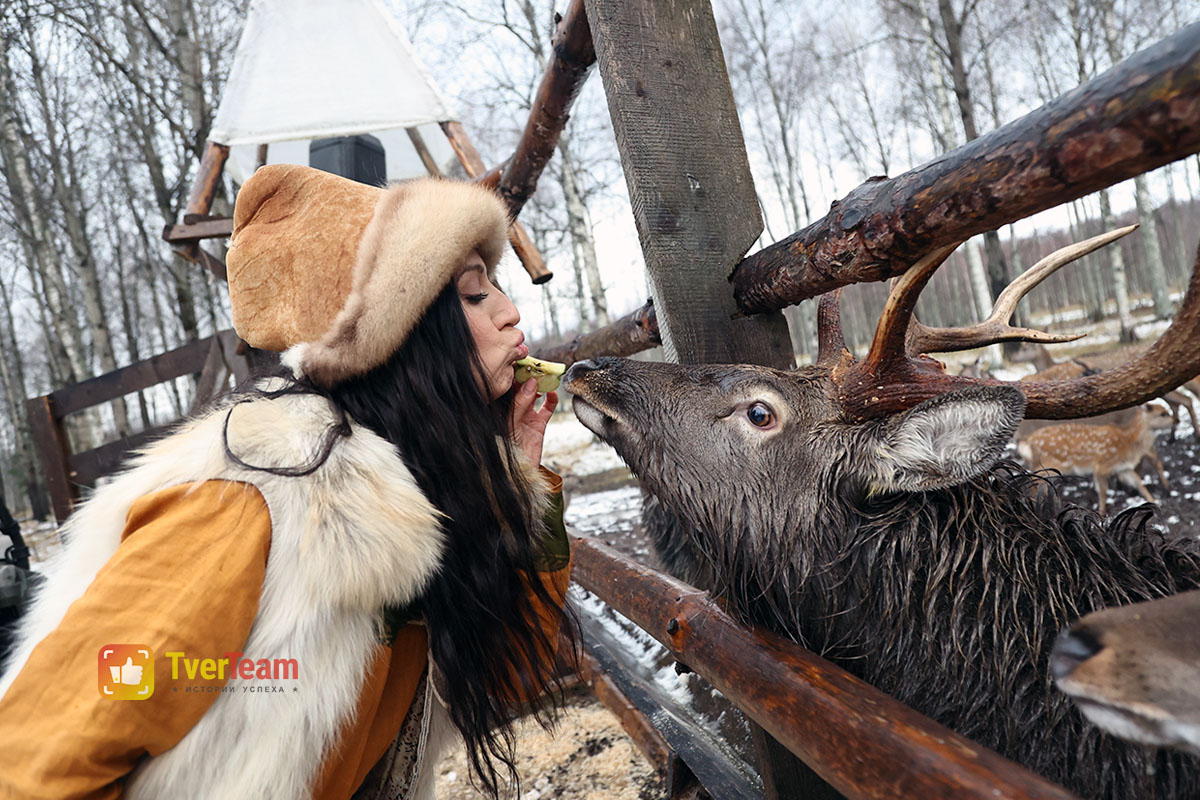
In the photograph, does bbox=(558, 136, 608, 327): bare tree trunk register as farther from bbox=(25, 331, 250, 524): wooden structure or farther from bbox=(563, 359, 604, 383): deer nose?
bbox=(563, 359, 604, 383): deer nose

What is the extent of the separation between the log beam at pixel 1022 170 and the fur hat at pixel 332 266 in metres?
0.90

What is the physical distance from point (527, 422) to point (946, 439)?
3.49 feet

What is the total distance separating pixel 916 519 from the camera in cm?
161

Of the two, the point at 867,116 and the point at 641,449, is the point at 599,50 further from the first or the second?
the point at 867,116

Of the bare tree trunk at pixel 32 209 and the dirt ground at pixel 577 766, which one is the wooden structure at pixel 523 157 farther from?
the bare tree trunk at pixel 32 209

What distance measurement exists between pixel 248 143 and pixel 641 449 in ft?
12.0

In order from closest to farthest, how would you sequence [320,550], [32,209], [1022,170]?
[1022,170] → [320,550] → [32,209]

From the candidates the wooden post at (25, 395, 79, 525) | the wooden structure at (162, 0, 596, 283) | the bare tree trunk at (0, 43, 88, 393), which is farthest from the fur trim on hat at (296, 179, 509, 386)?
the bare tree trunk at (0, 43, 88, 393)

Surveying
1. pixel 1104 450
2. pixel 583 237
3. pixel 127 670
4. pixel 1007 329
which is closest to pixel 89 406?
pixel 127 670

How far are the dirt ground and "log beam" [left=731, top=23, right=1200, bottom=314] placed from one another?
6.88 ft

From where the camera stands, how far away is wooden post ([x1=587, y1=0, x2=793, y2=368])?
195 cm

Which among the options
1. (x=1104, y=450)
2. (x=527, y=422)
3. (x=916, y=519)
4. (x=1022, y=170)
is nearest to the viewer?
(x=1022, y=170)

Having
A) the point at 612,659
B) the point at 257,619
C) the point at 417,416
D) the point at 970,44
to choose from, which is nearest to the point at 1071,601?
the point at 417,416

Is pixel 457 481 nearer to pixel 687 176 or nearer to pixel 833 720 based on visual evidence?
pixel 833 720
